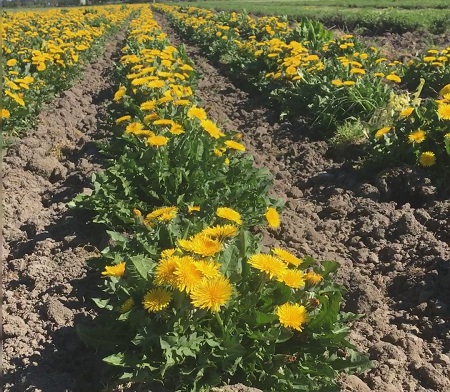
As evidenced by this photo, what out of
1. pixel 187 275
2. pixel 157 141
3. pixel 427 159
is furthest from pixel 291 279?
pixel 427 159

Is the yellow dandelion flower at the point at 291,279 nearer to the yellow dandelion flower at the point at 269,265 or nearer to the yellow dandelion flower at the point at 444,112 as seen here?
the yellow dandelion flower at the point at 269,265

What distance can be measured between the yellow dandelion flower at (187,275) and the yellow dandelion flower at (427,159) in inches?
123

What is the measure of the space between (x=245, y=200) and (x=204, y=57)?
10444 millimetres

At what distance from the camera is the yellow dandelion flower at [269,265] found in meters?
2.78

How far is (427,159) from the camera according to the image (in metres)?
4.98

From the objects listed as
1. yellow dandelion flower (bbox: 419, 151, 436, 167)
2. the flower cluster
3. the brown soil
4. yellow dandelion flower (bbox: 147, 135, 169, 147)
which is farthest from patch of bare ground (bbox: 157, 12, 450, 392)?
the flower cluster

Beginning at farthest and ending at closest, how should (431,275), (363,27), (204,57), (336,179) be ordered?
(363,27) → (204,57) → (336,179) → (431,275)

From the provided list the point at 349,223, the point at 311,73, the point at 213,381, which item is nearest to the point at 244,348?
the point at 213,381

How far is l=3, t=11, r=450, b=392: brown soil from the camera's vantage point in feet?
10.5

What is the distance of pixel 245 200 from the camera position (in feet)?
14.7

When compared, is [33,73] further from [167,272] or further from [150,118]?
[167,272]

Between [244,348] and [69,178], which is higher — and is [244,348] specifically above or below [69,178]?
above

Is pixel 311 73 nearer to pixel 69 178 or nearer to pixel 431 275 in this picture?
pixel 69 178

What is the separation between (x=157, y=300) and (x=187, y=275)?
24 centimetres
